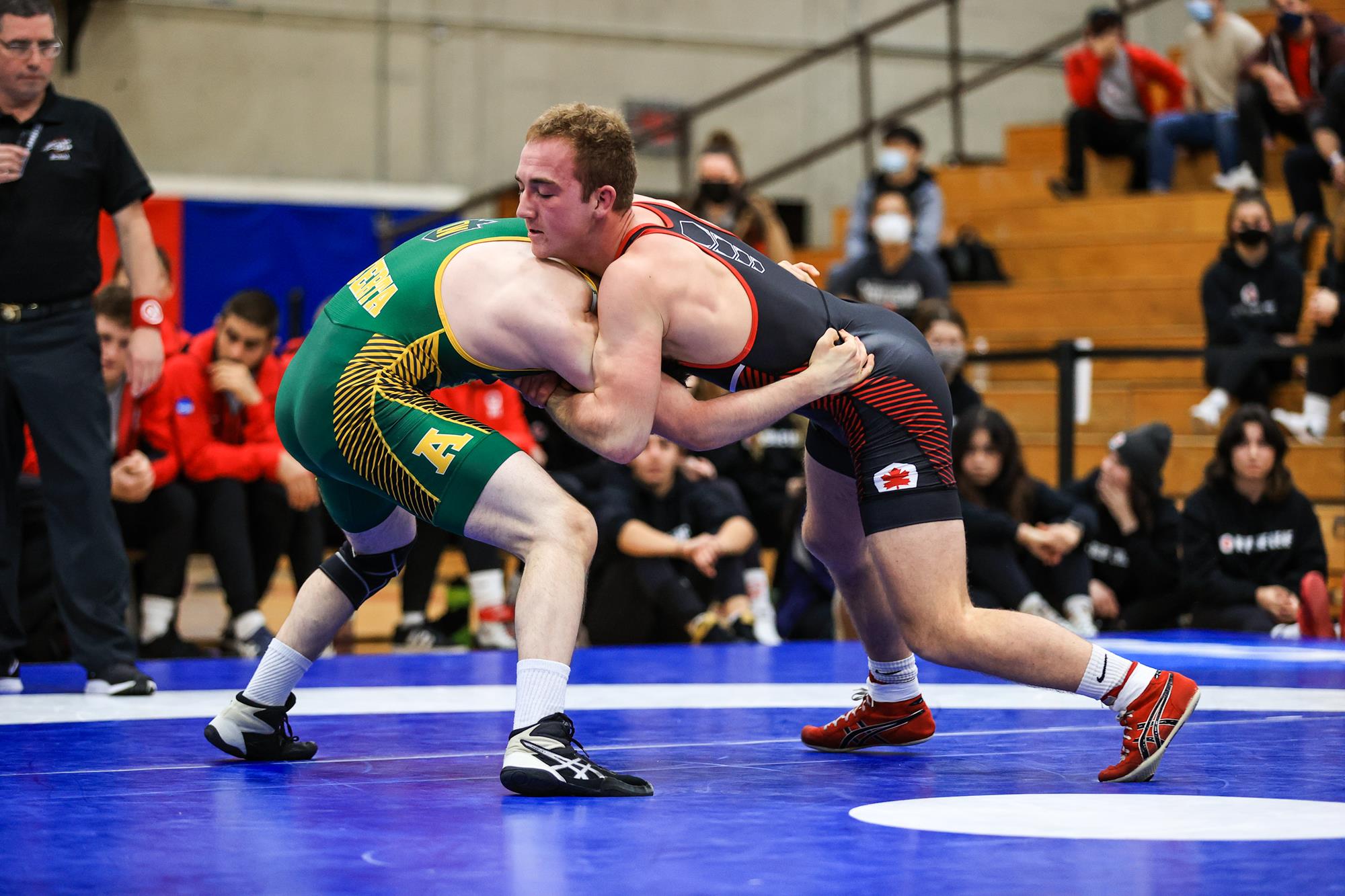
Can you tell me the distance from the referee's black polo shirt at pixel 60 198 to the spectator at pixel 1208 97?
22.0 feet

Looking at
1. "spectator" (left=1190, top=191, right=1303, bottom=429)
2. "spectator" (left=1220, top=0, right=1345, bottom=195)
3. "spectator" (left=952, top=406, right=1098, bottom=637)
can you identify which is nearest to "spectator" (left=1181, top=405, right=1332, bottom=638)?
"spectator" (left=952, top=406, right=1098, bottom=637)

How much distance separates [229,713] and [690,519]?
136 inches

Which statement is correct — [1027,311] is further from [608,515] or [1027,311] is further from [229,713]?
[229,713]

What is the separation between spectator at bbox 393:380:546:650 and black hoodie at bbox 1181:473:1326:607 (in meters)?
2.53

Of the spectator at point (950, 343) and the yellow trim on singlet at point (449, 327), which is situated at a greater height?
the yellow trim on singlet at point (449, 327)

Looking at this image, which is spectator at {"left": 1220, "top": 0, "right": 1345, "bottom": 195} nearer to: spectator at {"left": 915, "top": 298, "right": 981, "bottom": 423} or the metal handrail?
spectator at {"left": 915, "top": 298, "right": 981, "bottom": 423}

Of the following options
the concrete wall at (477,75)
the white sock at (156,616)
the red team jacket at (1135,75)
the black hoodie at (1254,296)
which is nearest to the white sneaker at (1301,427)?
the black hoodie at (1254,296)

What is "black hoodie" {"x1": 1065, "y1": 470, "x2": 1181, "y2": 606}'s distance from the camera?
22.0ft

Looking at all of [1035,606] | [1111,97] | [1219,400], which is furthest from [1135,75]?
[1035,606]

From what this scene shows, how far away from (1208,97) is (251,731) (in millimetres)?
8037

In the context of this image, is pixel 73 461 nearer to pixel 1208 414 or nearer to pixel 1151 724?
pixel 1151 724

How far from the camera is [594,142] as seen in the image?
115 inches

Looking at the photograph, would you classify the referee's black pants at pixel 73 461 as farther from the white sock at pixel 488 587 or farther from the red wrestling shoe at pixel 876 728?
the white sock at pixel 488 587

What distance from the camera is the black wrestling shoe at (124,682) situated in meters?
4.36
